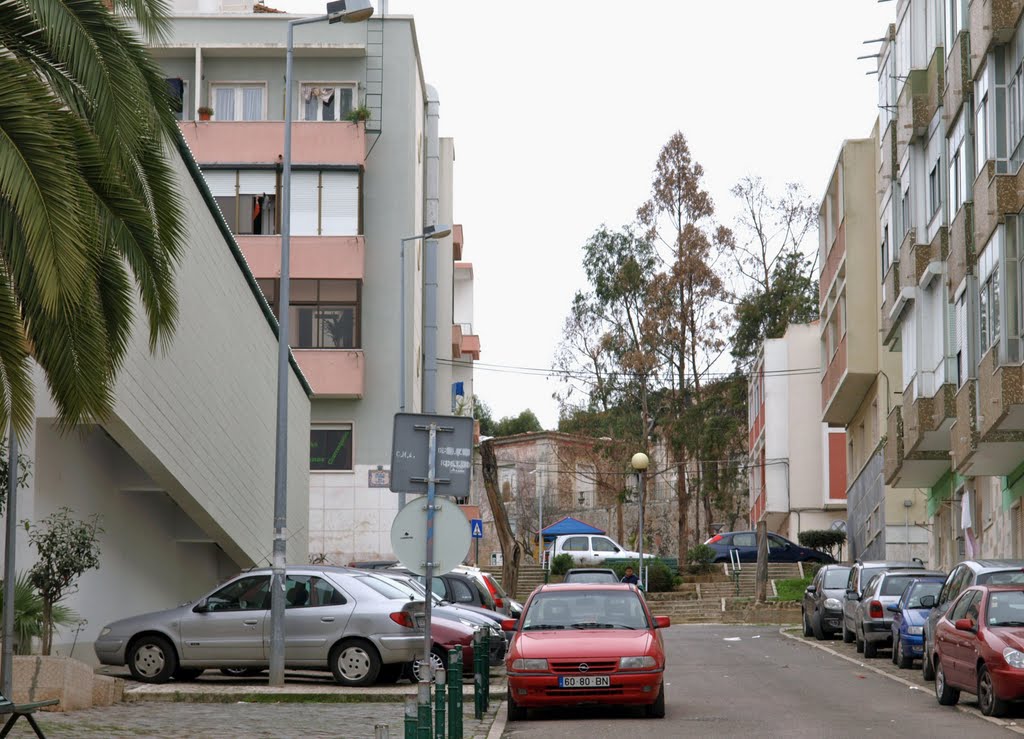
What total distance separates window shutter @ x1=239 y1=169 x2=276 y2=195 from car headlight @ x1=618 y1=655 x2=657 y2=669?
104ft

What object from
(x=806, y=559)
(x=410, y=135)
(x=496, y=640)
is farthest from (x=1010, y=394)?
(x=806, y=559)

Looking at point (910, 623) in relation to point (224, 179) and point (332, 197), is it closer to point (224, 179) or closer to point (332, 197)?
point (332, 197)

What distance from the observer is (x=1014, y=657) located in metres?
16.3

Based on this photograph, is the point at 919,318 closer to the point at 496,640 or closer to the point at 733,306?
the point at 496,640

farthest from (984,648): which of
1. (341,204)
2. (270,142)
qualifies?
(270,142)

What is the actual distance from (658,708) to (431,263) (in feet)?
125

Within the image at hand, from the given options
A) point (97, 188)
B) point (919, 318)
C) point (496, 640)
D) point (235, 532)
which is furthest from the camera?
point (919, 318)

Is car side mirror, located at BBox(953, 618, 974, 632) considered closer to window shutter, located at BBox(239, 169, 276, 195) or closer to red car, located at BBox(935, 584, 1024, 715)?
red car, located at BBox(935, 584, 1024, 715)

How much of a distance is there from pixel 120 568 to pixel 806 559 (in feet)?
118

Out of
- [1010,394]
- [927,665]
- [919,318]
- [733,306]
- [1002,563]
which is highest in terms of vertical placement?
[733,306]

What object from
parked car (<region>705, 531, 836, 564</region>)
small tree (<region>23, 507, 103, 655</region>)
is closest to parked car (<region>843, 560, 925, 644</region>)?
small tree (<region>23, 507, 103, 655</region>)

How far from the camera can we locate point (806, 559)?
56500 millimetres

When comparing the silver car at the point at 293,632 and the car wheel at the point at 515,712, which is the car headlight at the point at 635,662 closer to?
the car wheel at the point at 515,712

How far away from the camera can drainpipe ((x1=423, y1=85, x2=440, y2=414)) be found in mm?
53781
